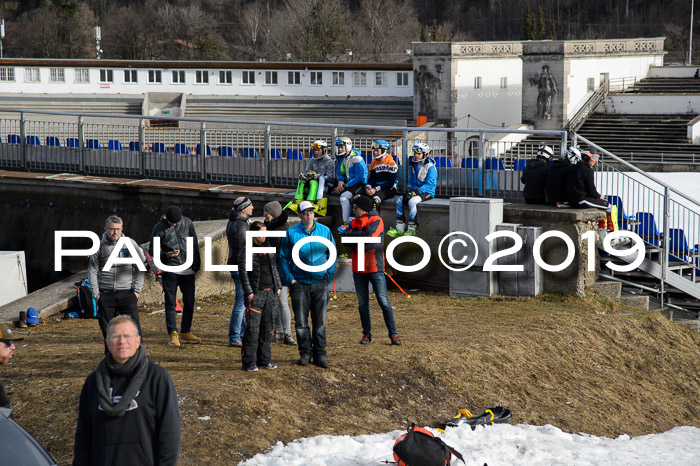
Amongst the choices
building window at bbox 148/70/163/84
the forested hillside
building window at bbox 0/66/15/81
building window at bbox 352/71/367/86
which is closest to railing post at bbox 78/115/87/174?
building window at bbox 352/71/367/86

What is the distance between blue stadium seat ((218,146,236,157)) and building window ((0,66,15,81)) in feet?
148

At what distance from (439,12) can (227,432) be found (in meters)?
110

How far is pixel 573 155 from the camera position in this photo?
14711 mm

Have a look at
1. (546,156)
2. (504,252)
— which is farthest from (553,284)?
(546,156)

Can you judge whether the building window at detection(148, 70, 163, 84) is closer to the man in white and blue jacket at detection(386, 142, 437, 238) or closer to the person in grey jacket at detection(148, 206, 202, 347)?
the man in white and blue jacket at detection(386, 142, 437, 238)

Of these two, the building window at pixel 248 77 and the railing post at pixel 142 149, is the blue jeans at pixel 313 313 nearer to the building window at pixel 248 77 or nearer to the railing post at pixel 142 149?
the railing post at pixel 142 149

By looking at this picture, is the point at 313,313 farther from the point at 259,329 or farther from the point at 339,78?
the point at 339,78

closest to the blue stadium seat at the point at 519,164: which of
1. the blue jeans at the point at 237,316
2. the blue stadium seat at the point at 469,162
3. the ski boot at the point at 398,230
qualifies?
the blue stadium seat at the point at 469,162

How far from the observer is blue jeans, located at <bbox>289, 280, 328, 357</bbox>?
999 centimetres

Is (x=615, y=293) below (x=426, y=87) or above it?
below

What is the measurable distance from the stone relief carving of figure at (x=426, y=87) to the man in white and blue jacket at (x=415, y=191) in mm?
38043

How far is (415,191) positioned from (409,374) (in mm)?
5894

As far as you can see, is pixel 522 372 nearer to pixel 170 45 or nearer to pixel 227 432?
pixel 227 432

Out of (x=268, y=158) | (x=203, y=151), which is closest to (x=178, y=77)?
(x=203, y=151)
